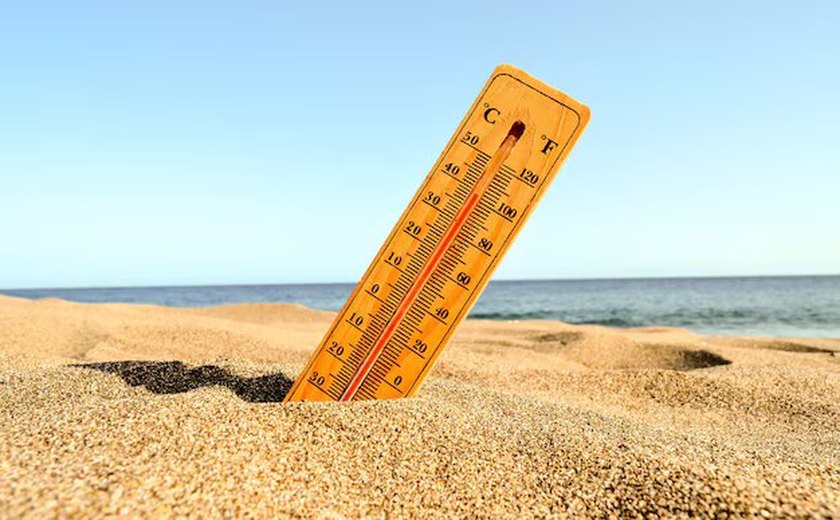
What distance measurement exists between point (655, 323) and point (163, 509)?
2042 centimetres

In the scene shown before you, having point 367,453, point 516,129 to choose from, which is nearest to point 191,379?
point 367,453

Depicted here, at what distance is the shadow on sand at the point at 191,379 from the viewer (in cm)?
268

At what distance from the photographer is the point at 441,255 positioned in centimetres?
241

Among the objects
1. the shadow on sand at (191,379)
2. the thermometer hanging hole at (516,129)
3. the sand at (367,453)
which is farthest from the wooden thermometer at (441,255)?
the shadow on sand at (191,379)

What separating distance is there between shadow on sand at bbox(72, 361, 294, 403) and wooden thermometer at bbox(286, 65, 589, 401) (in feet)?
1.21

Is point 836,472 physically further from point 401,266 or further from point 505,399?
point 401,266

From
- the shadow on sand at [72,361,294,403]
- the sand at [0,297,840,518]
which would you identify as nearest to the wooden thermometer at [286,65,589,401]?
the sand at [0,297,840,518]

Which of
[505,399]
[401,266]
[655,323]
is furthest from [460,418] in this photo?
[655,323]

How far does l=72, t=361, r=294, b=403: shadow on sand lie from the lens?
268 cm

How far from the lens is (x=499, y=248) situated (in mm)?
2398

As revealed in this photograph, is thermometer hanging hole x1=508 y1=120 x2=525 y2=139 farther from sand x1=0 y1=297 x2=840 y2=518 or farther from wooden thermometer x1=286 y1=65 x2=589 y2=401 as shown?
sand x1=0 y1=297 x2=840 y2=518

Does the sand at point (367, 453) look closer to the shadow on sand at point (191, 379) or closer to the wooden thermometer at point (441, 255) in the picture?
the shadow on sand at point (191, 379)

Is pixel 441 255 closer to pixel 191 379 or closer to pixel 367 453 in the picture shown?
pixel 367 453

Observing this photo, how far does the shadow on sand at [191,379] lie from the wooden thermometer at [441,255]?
369 millimetres
